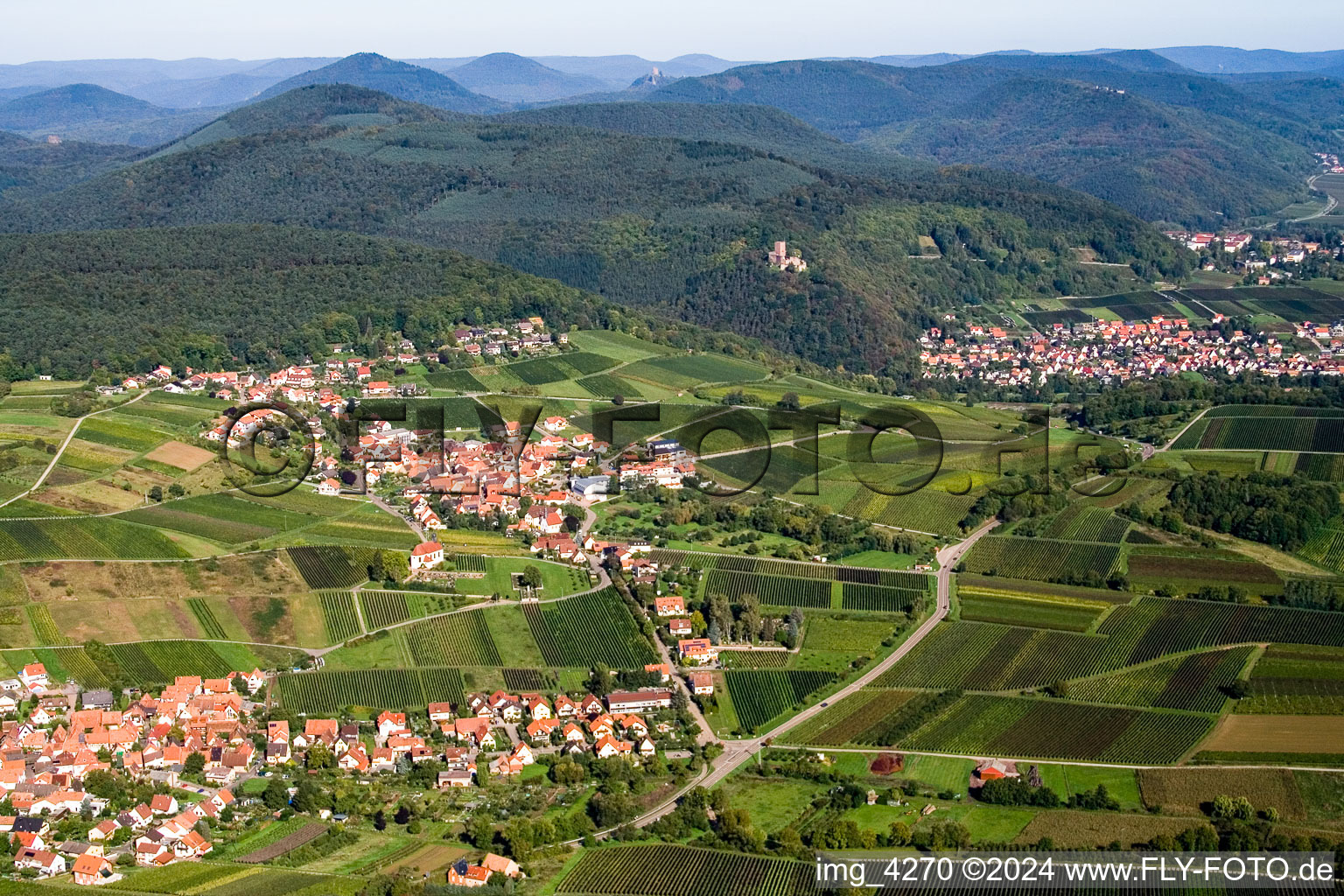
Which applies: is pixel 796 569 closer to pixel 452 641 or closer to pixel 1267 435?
pixel 452 641

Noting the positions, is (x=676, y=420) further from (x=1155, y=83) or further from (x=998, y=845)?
(x=1155, y=83)

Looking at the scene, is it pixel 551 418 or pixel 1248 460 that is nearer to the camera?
pixel 1248 460

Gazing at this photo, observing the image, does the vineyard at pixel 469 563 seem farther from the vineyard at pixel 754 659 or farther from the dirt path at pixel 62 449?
the dirt path at pixel 62 449

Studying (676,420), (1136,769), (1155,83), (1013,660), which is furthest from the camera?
(1155,83)

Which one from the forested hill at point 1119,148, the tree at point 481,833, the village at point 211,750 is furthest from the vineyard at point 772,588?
the forested hill at point 1119,148

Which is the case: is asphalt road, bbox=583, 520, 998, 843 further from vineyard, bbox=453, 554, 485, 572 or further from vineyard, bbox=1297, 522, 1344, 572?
vineyard, bbox=453, 554, 485, 572

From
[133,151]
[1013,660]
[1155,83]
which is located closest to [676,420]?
[1013,660]
